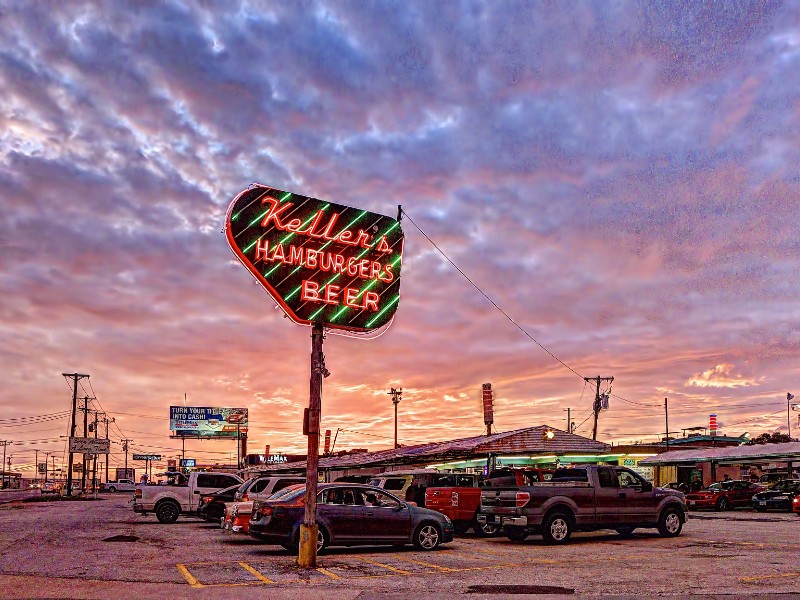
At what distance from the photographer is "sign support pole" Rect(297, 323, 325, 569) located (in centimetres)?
Result: 1398

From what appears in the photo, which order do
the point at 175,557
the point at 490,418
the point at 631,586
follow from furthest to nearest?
1. the point at 490,418
2. the point at 175,557
3. the point at 631,586

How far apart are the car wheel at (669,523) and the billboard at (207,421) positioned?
80.2 m

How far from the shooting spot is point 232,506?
67.4ft

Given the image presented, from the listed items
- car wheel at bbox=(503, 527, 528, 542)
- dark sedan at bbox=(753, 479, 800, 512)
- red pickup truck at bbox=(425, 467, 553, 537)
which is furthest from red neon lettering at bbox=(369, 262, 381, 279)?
dark sedan at bbox=(753, 479, 800, 512)

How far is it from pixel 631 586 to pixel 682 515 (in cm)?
1027

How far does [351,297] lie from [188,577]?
250 inches

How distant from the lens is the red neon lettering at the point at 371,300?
16516mm

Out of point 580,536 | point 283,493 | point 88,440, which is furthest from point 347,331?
point 88,440

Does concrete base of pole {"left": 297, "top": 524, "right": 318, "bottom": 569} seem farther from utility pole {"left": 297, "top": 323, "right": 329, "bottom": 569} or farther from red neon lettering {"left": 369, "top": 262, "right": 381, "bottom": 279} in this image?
red neon lettering {"left": 369, "top": 262, "right": 381, "bottom": 279}

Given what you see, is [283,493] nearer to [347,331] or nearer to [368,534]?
[368,534]

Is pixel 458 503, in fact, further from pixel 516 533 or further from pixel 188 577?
pixel 188 577

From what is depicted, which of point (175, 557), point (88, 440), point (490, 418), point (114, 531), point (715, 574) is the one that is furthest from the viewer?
point (88, 440)

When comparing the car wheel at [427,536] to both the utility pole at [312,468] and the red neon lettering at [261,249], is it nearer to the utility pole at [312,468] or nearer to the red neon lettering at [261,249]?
the utility pole at [312,468]

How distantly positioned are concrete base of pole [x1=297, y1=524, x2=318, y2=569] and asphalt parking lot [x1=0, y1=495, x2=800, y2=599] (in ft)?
1.02
